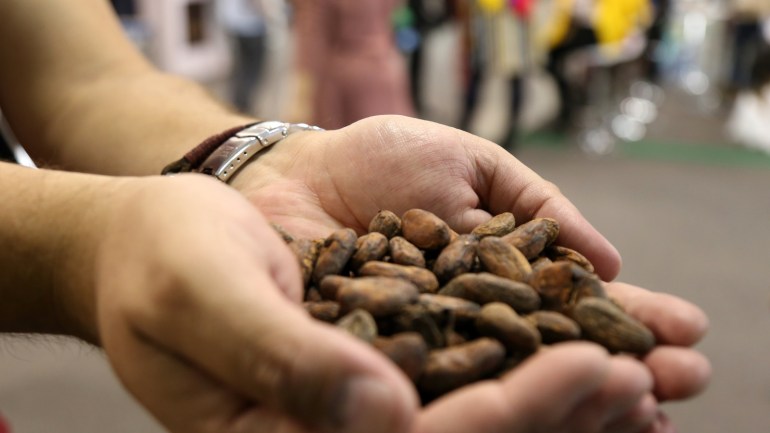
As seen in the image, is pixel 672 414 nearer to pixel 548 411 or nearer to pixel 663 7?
pixel 548 411

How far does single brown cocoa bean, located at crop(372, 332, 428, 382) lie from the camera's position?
842 millimetres

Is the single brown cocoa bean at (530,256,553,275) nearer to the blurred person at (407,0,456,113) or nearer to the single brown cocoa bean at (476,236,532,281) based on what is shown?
the single brown cocoa bean at (476,236,532,281)

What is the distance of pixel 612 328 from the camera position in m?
0.93

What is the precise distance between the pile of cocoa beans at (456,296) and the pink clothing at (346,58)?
1.99 metres

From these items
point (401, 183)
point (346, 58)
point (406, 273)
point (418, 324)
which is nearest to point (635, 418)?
point (418, 324)

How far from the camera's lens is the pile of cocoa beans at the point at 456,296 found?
0.88 meters

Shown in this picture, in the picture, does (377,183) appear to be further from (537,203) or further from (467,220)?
(537,203)

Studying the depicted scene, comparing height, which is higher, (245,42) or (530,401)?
(530,401)

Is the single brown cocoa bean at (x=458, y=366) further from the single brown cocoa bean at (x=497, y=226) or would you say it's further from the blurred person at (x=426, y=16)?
the blurred person at (x=426, y=16)

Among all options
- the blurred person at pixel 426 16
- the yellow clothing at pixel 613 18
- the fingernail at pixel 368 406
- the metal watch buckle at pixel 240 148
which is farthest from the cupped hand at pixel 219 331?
the yellow clothing at pixel 613 18

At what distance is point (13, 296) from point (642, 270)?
9.68 feet

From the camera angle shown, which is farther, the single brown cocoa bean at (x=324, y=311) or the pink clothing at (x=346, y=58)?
the pink clothing at (x=346, y=58)

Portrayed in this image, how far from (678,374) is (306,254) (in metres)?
0.52

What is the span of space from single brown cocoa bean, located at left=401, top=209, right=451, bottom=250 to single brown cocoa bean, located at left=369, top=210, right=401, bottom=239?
1 cm
